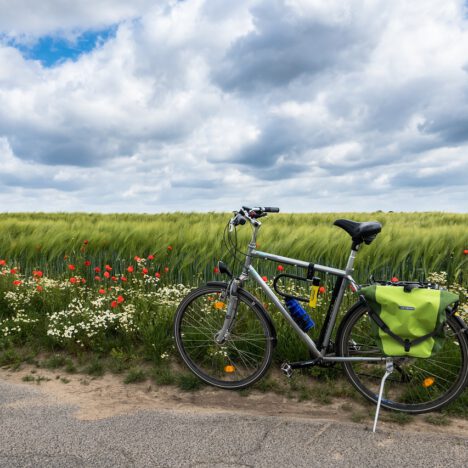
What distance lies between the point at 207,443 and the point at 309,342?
4.46 feet

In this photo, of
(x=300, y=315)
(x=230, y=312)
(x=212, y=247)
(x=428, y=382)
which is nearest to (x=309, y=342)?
(x=300, y=315)

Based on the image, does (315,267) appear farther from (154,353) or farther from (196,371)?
(154,353)

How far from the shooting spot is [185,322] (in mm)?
5262

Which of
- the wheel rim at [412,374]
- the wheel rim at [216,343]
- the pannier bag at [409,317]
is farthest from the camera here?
the wheel rim at [216,343]

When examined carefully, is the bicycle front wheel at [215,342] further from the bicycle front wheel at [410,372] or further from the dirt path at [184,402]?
the bicycle front wheel at [410,372]

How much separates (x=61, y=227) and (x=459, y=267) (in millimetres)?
6815

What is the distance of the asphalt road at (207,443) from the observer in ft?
11.7

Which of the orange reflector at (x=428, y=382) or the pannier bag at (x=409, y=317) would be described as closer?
the pannier bag at (x=409, y=317)

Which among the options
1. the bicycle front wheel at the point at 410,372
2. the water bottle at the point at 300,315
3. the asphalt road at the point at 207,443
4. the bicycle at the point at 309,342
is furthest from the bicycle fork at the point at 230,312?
the bicycle front wheel at the point at 410,372

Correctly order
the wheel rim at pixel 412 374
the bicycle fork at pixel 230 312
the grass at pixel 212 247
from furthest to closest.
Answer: the grass at pixel 212 247, the bicycle fork at pixel 230 312, the wheel rim at pixel 412 374

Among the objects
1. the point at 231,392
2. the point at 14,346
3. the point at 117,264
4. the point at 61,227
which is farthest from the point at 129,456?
the point at 61,227

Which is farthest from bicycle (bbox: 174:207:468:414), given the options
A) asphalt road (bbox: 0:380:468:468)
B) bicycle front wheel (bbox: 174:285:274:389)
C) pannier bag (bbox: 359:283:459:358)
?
asphalt road (bbox: 0:380:468:468)

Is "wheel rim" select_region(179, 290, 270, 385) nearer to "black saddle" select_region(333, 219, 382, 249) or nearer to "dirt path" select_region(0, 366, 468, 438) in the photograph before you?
"dirt path" select_region(0, 366, 468, 438)

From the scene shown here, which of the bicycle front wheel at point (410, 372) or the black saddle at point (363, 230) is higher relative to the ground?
the black saddle at point (363, 230)
